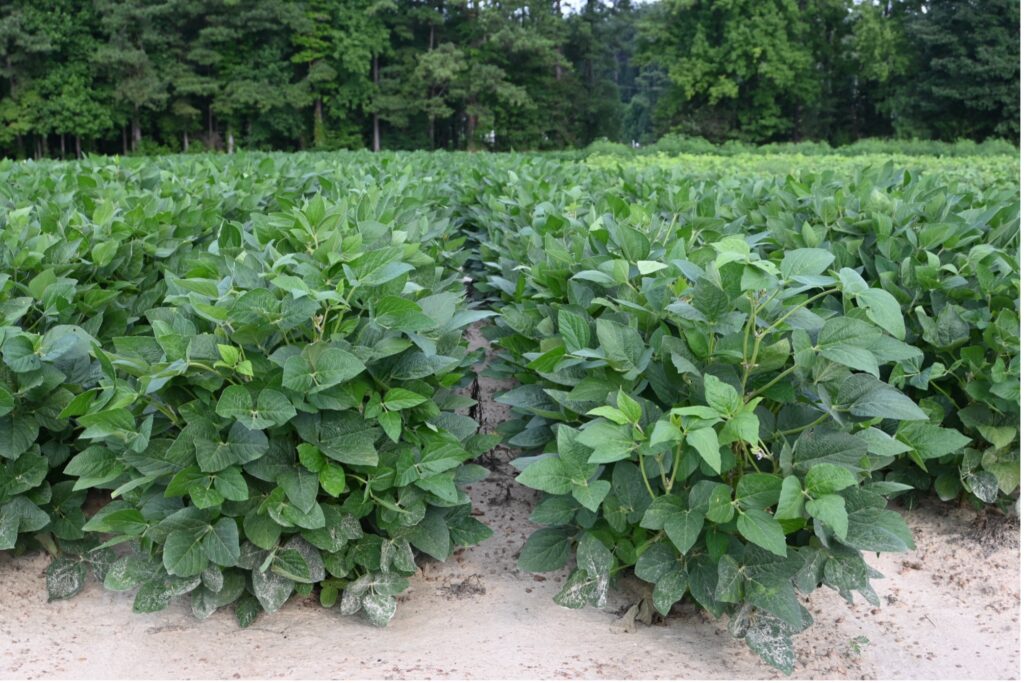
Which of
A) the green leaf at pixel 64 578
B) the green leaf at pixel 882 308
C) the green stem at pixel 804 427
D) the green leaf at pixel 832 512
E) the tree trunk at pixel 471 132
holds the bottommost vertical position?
the green leaf at pixel 64 578

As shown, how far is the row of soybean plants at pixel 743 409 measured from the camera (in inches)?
84.0

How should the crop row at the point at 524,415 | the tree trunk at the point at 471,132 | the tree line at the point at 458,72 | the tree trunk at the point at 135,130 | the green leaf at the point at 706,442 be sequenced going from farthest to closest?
the tree trunk at the point at 471,132 → the tree trunk at the point at 135,130 → the tree line at the point at 458,72 → the crop row at the point at 524,415 → the green leaf at the point at 706,442

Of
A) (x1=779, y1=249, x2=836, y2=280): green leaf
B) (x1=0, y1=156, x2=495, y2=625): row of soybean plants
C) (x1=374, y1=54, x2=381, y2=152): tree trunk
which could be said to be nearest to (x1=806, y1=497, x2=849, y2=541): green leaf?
(x1=779, y1=249, x2=836, y2=280): green leaf

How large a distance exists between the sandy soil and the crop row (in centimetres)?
11

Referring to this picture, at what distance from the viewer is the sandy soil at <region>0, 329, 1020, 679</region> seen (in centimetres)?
240

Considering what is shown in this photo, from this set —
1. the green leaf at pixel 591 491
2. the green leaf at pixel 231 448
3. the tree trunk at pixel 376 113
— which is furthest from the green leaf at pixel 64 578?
the tree trunk at pixel 376 113

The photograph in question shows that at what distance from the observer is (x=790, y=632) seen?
228 centimetres

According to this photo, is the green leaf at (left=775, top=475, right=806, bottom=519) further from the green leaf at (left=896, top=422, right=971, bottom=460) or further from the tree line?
the tree line

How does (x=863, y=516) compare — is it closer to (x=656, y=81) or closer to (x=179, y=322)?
(x=179, y=322)

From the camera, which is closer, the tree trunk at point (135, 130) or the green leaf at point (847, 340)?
the green leaf at point (847, 340)

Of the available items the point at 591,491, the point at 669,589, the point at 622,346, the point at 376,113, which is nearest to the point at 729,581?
the point at 669,589

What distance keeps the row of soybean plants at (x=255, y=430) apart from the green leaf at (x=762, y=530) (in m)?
0.80

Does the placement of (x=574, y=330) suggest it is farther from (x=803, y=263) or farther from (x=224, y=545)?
(x=224, y=545)

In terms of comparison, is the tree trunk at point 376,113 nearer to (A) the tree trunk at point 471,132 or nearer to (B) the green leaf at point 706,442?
(A) the tree trunk at point 471,132
